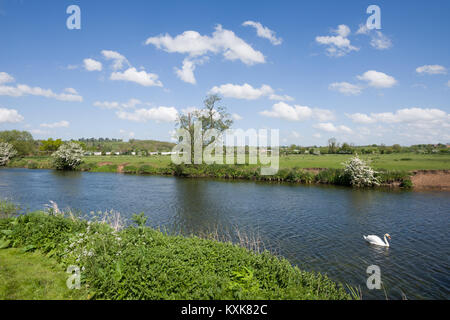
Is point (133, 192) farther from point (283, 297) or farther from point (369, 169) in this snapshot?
point (369, 169)

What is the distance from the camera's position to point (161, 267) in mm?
7293

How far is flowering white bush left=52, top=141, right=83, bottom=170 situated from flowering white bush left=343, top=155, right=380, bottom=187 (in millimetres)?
59631

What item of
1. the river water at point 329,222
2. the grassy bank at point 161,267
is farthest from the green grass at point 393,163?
the grassy bank at point 161,267

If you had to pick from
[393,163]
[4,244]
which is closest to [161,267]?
[4,244]

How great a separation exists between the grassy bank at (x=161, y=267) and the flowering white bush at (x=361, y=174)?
31.1 meters

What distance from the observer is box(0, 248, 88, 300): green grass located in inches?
285

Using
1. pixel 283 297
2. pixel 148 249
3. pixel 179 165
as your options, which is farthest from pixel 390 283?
pixel 179 165

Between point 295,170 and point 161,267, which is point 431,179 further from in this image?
point 161,267

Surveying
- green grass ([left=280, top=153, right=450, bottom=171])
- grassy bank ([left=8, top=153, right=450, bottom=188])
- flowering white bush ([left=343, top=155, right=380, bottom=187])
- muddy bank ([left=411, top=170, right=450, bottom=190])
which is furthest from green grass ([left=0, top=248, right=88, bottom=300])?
muddy bank ([left=411, top=170, right=450, bottom=190])

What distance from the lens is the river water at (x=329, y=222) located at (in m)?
11.4

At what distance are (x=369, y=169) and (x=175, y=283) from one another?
1419 inches

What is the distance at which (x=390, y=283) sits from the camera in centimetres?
→ 1046

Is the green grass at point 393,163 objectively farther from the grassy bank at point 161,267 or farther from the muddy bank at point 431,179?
the grassy bank at point 161,267

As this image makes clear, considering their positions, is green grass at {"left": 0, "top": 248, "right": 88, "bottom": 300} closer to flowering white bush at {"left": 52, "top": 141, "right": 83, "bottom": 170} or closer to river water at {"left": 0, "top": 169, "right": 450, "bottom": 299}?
river water at {"left": 0, "top": 169, "right": 450, "bottom": 299}
